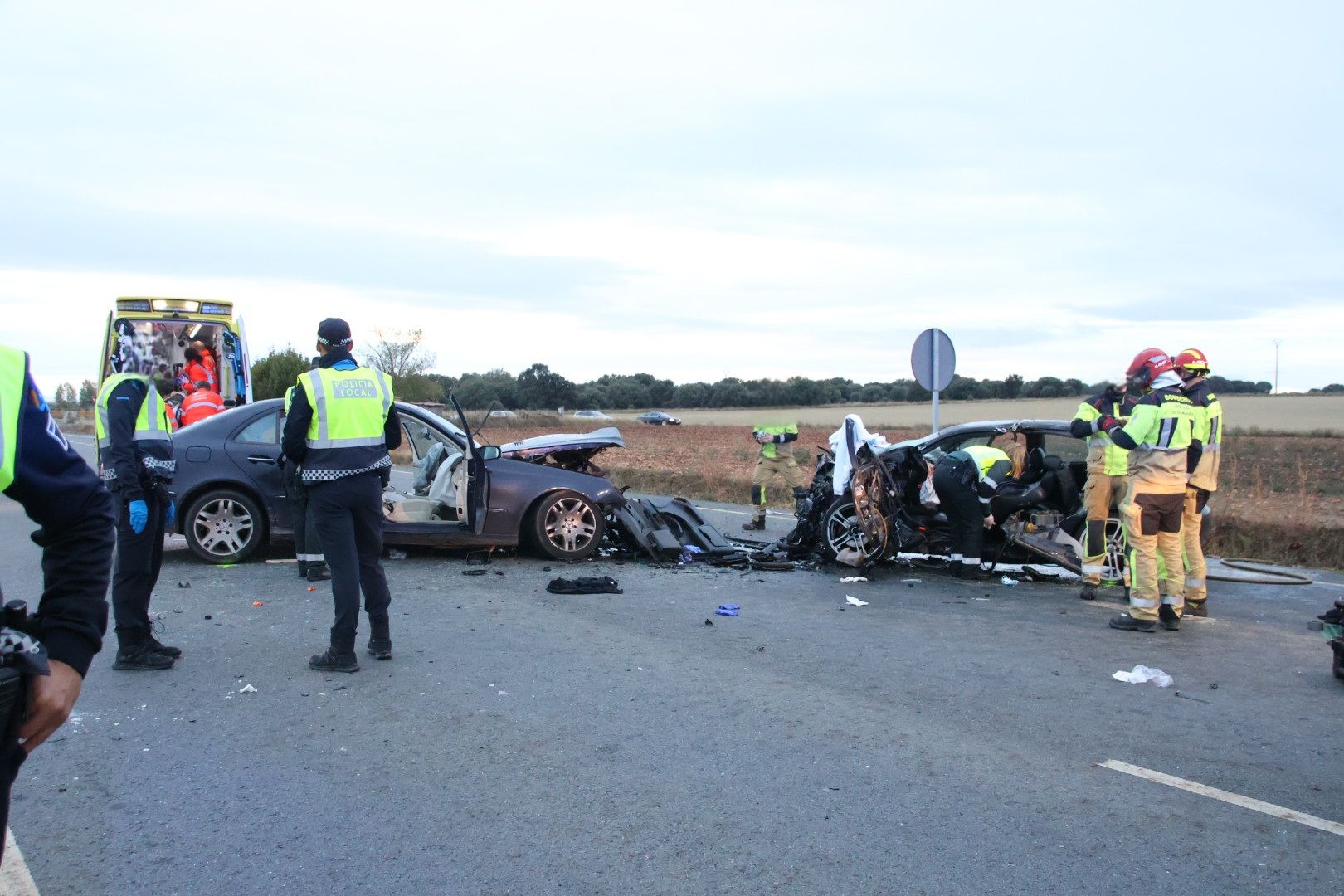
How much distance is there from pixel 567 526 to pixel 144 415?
14.4 ft

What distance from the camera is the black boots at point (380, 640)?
19.9 ft

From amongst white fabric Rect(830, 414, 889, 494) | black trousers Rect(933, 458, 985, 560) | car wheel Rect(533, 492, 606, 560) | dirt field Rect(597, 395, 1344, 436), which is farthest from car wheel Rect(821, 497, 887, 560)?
dirt field Rect(597, 395, 1344, 436)

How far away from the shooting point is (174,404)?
463 inches

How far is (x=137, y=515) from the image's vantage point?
5.84 metres

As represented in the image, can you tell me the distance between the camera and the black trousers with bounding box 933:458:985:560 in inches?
358

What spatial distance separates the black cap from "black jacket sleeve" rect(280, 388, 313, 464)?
34 centimetres

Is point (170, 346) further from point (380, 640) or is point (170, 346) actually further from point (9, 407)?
point (9, 407)

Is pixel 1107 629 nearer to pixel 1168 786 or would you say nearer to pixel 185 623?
pixel 1168 786

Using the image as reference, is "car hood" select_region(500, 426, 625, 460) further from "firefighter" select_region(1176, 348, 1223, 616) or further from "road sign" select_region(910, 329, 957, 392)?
"firefighter" select_region(1176, 348, 1223, 616)

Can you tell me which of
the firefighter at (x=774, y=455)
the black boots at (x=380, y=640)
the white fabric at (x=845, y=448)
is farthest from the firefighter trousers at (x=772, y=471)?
the black boots at (x=380, y=640)

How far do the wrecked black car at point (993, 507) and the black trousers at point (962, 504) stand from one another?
0.17m

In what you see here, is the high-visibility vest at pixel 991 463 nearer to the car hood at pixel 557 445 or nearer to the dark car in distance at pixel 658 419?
the car hood at pixel 557 445

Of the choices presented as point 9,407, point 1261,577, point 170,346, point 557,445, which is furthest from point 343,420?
point 170,346

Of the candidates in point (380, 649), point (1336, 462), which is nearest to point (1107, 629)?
point (380, 649)
